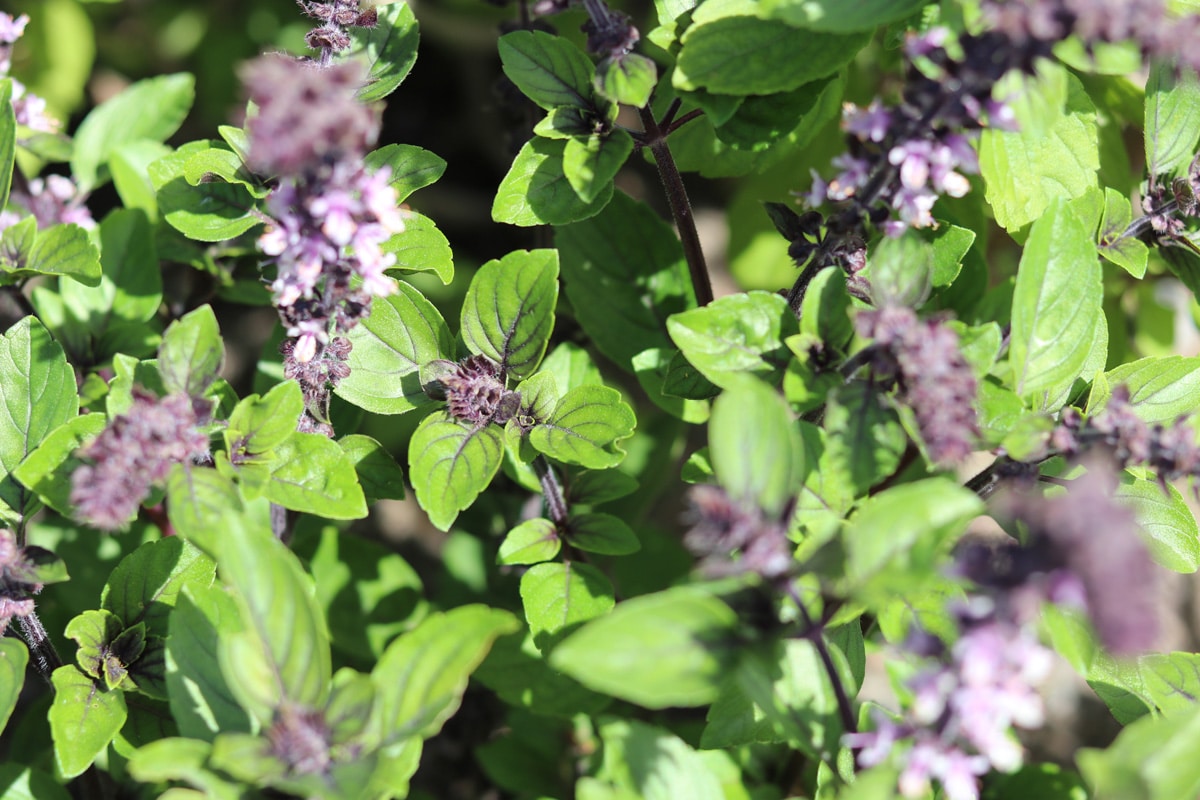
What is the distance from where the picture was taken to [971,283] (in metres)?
2.56

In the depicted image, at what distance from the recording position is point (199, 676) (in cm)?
176

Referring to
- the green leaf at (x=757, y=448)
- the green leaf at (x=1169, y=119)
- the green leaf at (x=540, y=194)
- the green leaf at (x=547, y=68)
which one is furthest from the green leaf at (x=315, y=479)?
the green leaf at (x=1169, y=119)

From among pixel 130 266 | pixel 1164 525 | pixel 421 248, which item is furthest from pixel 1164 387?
pixel 130 266

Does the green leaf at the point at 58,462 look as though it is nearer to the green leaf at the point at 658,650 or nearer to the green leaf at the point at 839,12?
the green leaf at the point at 658,650

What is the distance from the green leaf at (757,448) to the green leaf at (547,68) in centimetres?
86

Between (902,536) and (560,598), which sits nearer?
(902,536)

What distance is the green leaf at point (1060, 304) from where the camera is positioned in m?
1.83

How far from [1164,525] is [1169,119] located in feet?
2.96

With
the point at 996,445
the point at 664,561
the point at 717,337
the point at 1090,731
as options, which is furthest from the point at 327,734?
the point at 1090,731

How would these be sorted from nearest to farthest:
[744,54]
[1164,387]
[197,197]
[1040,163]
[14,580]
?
[14,580]
[744,54]
[1164,387]
[197,197]
[1040,163]

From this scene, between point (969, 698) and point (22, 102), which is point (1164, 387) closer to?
point (969, 698)

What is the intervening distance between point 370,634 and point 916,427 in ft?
5.63

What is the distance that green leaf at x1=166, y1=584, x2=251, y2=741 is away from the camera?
1736 millimetres

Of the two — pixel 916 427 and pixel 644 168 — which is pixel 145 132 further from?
pixel 916 427
